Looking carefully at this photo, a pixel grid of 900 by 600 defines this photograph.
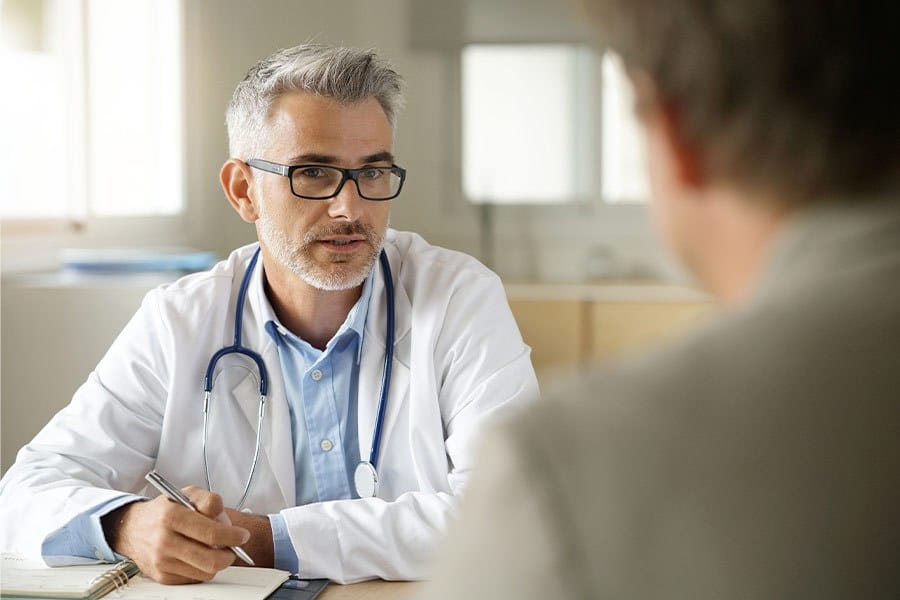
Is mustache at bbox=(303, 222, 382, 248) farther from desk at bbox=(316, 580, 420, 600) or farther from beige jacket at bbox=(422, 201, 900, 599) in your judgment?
beige jacket at bbox=(422, 201, 900, 599)

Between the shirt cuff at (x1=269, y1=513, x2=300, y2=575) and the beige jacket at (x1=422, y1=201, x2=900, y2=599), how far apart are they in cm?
91

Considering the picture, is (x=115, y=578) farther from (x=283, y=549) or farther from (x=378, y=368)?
(x=378, y=368)

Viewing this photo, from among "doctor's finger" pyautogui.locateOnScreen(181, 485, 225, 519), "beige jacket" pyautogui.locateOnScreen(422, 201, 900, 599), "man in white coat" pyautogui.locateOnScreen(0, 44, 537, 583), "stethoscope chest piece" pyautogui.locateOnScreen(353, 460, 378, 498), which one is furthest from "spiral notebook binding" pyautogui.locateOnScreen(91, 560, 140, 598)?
"beige jacket" pyautogui.locateOnScreen(422, 201, 900, 599)

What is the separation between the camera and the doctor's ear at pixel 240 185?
179 cm

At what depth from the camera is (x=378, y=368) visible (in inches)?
63.8

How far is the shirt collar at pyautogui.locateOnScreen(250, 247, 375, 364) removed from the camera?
1.63 m

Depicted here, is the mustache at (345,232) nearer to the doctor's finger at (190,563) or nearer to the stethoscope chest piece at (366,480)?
the stethoscope chest piece at (366,480)

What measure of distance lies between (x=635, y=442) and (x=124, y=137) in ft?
8.97

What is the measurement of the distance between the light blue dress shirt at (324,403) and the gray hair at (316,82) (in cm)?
31

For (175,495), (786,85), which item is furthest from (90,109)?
(786,85)

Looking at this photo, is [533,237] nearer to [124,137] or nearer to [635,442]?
[124,137]

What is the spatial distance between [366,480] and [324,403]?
147 millimetres

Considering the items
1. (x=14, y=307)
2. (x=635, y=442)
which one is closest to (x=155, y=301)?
(x=14, y=307)

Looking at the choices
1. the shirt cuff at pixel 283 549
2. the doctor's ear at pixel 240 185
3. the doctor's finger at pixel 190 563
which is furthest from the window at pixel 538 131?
the doctor's finger at pixel 190 563
